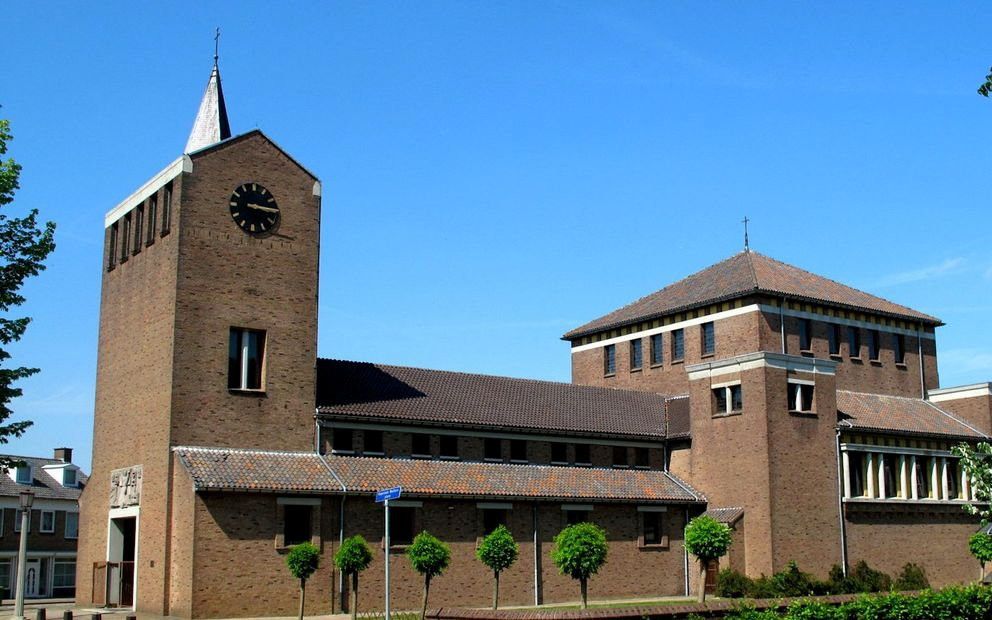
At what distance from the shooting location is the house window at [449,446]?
137ft

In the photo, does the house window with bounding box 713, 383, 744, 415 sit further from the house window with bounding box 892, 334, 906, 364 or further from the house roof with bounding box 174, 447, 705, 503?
the house window with bounding box 892, 334, 906, 364

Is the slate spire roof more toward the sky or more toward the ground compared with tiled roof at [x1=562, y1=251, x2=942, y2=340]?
more toward the sky

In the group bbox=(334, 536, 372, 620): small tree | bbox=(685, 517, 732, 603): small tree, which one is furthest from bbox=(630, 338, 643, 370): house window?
bbox=(334, 536, 372, 620): small tree

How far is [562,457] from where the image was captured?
45.0 m

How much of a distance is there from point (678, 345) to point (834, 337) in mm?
7092

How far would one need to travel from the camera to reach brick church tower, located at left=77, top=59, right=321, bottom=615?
3628 cm

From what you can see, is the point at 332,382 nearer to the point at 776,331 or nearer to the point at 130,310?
the point at 130,310

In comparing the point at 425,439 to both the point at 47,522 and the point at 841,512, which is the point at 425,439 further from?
the point at 47,522

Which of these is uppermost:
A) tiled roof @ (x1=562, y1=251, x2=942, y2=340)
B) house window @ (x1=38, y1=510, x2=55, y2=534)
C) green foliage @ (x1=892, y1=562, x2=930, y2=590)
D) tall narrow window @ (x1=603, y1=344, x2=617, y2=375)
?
tiled roof @ (x1=562, y1=251, x2=942, y2=340)

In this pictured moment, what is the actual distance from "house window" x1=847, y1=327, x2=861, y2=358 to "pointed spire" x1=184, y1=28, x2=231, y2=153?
2922cm

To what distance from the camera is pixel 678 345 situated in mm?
52375

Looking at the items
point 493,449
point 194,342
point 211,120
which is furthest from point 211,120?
point 493,449

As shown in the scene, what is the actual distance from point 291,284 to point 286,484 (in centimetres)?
735

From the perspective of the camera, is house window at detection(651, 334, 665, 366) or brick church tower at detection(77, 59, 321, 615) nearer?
brick church tower at detection(77, 59, 321, 615)
